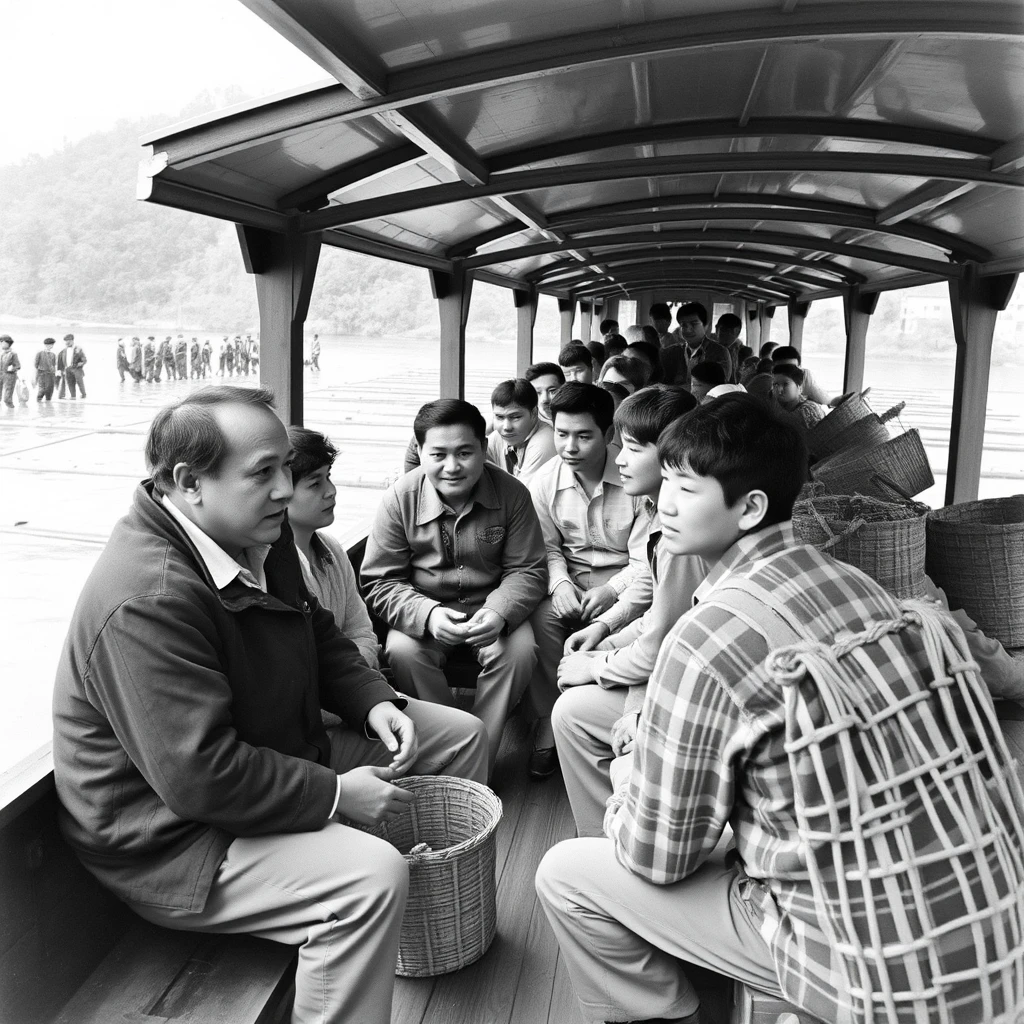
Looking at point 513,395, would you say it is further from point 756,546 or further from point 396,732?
point 756,546

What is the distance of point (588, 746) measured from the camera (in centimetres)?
298

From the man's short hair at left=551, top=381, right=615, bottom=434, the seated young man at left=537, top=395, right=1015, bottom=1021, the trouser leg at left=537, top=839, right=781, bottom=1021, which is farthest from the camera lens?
the man's short hair at left=551, top=381, right=615, bottom=434

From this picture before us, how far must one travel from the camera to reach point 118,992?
1.95 meters

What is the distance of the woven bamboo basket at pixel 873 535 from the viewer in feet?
13.5

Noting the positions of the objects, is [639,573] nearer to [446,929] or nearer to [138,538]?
[446,929]

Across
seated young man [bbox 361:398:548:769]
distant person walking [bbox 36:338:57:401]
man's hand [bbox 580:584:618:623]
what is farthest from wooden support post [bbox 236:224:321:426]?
distant person walking [bbox 36:338:57:401]

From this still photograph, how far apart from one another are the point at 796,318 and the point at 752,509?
1446 centimetres

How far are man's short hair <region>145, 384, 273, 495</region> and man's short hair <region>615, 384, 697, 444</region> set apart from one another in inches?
63.1

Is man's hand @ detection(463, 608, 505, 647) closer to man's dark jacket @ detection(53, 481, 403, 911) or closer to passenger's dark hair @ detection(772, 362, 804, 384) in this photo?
man's dark jacket @ detection(53, 481, 403, 911)

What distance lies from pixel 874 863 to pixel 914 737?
21 centimetres

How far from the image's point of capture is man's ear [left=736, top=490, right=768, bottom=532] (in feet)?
6.26

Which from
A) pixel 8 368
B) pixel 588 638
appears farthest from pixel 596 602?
pixel 8 368

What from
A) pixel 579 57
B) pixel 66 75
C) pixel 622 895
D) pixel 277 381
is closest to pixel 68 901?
pixel 622 895

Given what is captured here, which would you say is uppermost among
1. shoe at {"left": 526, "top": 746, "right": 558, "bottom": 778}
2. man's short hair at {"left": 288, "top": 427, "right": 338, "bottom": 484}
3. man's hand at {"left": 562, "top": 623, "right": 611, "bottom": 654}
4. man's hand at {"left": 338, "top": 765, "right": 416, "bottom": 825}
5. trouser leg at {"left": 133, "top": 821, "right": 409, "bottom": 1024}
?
man's short hair at {"left": 288, "top": 427, "right": 338, "bottom": 484}
